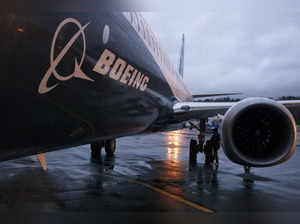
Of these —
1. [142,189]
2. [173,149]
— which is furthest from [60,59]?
[173,149]

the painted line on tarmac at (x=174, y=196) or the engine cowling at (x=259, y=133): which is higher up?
the engine cowling at (x=259, y=133)

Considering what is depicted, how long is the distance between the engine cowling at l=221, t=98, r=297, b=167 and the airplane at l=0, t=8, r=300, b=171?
2 cm

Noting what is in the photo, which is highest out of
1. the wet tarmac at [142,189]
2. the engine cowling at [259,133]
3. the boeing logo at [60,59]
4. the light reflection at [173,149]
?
the boeing logo at [60,59]

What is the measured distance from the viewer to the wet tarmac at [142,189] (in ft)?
14.8

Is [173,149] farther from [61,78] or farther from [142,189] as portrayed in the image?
[61,78]

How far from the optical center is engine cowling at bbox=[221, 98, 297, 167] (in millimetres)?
4910

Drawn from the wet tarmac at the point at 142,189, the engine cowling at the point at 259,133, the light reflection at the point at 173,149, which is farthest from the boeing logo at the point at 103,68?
the light reflection at the point at 173,149

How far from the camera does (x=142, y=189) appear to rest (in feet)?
19.1

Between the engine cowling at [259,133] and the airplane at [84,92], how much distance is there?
0.05ft

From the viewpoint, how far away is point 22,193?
17.1ft

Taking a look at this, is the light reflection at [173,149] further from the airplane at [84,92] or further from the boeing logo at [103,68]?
the boeing logo at [103,68]

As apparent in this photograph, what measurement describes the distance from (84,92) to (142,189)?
3344 mm

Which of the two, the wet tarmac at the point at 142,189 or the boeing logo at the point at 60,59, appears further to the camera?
the wet tarmac at the point at 142,189

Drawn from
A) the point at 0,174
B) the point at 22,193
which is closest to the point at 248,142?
the point at 22,193
